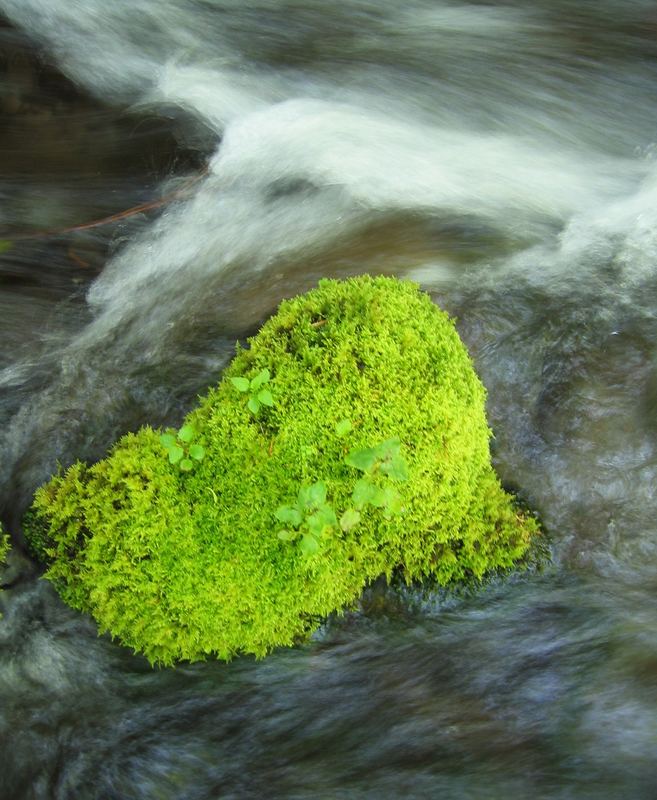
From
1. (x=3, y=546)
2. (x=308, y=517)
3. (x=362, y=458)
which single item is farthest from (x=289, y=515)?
(x=3, y=546)

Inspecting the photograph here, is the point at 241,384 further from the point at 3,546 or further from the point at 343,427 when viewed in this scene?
the point at 3,546

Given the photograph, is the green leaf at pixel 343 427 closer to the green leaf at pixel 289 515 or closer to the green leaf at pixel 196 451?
the green leaf at pixel 289 515

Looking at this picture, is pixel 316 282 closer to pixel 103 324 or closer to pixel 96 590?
pixel 103 324

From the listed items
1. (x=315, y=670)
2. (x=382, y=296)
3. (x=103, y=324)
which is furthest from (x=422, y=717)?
(x=103, y=324)

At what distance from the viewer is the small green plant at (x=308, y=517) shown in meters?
3.12

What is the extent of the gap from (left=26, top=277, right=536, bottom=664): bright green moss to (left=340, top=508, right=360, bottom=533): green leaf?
42 millimetres

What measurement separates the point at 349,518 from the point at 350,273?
1624mm

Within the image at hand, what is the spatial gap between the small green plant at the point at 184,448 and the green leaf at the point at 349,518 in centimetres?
68

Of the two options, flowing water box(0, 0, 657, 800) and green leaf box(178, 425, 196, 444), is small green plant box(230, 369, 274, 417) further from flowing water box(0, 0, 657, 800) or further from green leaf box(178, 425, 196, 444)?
flowing water box(0, 0, 657, 800)

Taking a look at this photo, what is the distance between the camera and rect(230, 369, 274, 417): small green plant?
328cm

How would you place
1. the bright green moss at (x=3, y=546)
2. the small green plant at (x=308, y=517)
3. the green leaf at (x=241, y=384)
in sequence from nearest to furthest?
1. the small green plant at (x=308, y=517)
2. the green leaf at (x=241, y=384)
3. the bright green moss at (x=3, y=546)

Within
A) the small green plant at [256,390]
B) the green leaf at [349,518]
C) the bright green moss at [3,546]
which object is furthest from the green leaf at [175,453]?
the bright green moss at [3,546]

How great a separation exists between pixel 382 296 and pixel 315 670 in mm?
1821

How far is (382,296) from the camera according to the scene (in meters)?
3.55
